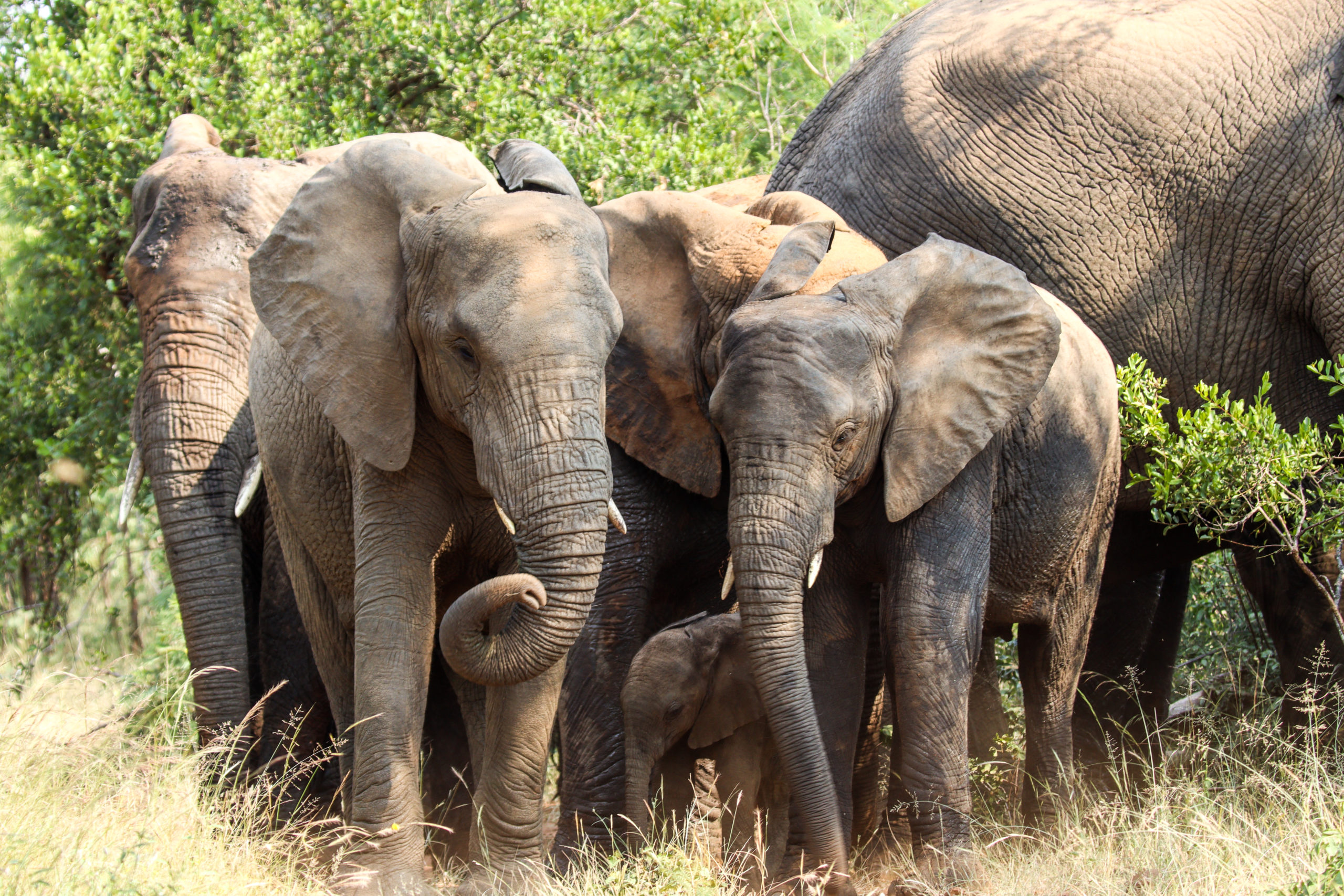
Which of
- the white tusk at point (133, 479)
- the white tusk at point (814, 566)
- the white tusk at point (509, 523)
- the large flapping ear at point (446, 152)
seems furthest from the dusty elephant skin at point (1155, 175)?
the white tusk at point (133, 479)

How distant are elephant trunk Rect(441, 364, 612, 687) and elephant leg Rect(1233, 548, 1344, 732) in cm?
359

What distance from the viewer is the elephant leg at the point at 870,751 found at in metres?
6.26

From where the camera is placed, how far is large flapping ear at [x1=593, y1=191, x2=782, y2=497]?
5824mm

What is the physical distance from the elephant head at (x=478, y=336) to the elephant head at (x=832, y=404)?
0.65 meters

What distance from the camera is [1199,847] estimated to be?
16.9ft

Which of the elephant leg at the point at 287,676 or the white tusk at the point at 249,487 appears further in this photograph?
the elephant leg at the point at 287,676

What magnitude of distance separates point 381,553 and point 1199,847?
2.69 meters

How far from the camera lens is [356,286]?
4.90 m

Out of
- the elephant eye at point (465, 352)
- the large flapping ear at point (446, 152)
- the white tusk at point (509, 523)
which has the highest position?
the large flapping ear at point (446, 152)

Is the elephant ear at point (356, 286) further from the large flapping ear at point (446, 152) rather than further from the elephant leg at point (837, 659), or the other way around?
the elephant leg at point (837, 659)

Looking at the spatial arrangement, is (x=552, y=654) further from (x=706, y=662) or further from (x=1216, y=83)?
(x=1216, y=83)

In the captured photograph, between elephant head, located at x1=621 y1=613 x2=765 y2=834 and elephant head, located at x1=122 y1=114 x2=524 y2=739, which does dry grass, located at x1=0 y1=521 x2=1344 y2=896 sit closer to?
elephant head, located at x1=621 y1=613 x2=765 y2=834

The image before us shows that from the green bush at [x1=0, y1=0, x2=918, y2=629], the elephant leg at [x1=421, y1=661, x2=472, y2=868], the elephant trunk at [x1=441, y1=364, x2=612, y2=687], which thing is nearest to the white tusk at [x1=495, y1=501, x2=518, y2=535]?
the elephant trunk at [x1=441, y1=364, x2=612, y2=687]

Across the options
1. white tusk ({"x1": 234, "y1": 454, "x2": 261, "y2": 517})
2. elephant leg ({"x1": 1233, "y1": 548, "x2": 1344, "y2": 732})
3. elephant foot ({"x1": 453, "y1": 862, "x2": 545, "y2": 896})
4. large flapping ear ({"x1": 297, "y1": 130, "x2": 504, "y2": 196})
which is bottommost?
elephant leg ({"x1": 1233, "y1": 548, "x2": 1344, "y2": 732})
